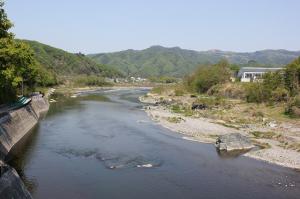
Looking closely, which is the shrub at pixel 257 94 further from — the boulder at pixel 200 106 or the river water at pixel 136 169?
the river water at pixel 136 169

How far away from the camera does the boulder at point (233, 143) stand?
45.1m

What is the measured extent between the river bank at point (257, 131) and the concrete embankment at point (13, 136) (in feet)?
69.6

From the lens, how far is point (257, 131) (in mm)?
55094

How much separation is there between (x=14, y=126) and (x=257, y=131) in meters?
32.2

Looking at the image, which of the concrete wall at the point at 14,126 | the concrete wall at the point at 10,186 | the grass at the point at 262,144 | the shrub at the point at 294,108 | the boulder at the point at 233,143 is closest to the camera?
the concrete wall at the point at 10,186

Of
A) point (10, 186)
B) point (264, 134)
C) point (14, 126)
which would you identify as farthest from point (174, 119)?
point (10, 186)

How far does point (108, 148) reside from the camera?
4484 cm

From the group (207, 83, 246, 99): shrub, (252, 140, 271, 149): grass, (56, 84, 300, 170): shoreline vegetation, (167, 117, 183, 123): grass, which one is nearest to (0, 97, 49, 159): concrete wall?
(56, 84, 300, 170): shoreline vegetation

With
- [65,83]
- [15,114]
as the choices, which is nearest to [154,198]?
[15,114]

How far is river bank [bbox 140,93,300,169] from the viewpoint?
41172mm

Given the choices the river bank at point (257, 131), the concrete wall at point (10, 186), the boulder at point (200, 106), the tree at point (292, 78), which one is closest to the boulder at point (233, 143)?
the river bank at point (257, 131)

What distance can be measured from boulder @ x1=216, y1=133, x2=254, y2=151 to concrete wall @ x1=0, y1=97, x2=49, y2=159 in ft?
76.1

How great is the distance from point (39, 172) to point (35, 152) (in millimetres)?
8169

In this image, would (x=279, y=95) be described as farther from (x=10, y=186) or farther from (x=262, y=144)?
(x=10, y=186)
